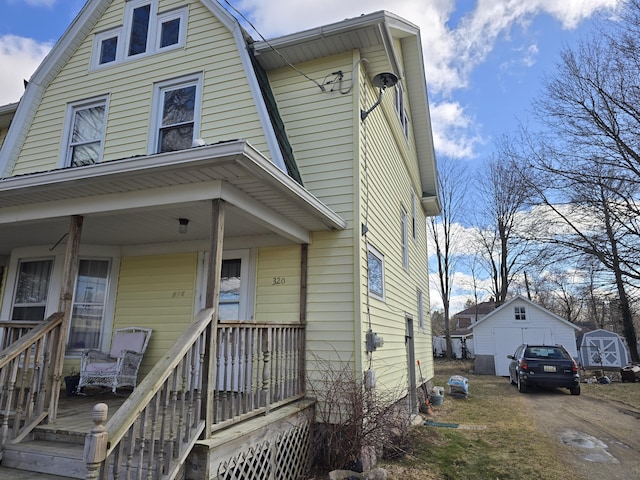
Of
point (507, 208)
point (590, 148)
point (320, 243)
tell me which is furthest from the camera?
point (507, 208)

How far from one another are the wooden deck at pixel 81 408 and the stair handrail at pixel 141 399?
157 cm

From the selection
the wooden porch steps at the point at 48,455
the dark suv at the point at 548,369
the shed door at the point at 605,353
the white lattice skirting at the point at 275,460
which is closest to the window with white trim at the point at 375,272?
the white lattice skirting at the point at 275,460

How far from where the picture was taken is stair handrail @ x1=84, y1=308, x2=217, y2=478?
2.54 m

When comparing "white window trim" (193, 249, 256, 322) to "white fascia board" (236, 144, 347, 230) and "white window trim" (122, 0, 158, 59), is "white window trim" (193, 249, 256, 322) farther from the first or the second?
"white window trim" (122, 0, 158, 59)

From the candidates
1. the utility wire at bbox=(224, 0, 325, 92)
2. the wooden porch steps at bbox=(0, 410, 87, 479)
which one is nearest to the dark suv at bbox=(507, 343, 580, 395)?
the utility wire at bbox=(224, 0, 325, 92)

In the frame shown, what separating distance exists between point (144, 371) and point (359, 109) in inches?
218

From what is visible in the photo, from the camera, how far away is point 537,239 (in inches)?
755

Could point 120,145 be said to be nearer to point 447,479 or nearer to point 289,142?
point 289,142

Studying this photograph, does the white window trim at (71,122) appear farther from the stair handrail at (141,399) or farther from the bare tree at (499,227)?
the bare tree at (499,227)

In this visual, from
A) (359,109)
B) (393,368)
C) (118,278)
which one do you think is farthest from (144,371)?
(359,109)

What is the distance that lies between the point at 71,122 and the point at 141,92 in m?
1.69

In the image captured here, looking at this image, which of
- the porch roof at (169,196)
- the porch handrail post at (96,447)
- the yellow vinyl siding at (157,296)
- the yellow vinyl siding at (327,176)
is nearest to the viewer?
the porch handrail post at (96,447)

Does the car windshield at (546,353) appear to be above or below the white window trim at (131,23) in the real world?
below

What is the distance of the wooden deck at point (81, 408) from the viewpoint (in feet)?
13.9
